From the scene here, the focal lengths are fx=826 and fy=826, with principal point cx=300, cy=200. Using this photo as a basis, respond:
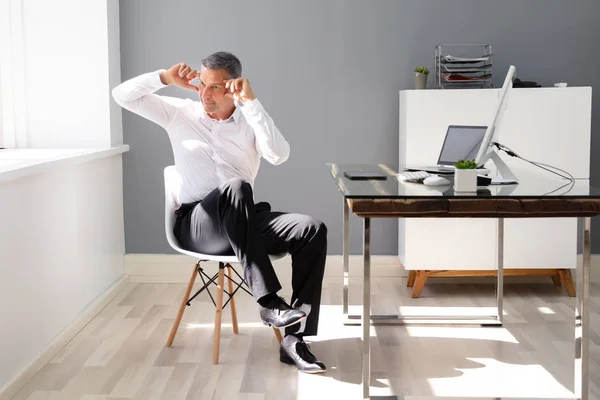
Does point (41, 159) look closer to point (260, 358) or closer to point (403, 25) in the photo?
point (260, 358)

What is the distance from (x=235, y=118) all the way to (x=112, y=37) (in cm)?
136

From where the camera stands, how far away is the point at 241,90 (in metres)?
3.32

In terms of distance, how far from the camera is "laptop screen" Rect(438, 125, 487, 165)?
343cm

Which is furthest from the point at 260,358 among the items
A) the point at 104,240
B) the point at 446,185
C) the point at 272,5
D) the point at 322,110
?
the point at 272,5

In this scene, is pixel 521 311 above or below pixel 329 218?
below

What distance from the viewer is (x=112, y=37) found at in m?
4.57

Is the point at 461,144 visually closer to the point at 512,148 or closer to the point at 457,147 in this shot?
the point at 457,147

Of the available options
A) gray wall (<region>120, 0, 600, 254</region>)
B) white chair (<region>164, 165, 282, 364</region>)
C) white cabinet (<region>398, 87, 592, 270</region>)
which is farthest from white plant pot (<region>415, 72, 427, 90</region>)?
white chair (<region>164, 165, 282, 364</region>)

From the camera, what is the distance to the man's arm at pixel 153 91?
3.54 meters

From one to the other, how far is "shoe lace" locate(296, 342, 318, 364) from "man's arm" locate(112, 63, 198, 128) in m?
1.14

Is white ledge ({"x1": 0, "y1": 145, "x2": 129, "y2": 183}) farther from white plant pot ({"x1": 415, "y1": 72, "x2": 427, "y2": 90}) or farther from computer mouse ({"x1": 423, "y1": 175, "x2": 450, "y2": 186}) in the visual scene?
white plant pot ({"x1": 415, "y1": 72, "x2": 427, "y2": 90})

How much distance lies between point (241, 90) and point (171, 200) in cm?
56

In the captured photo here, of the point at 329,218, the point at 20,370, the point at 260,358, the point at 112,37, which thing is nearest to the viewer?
the point at 20,370

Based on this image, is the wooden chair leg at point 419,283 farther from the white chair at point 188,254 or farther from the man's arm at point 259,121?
the man's arm at point 259,121
